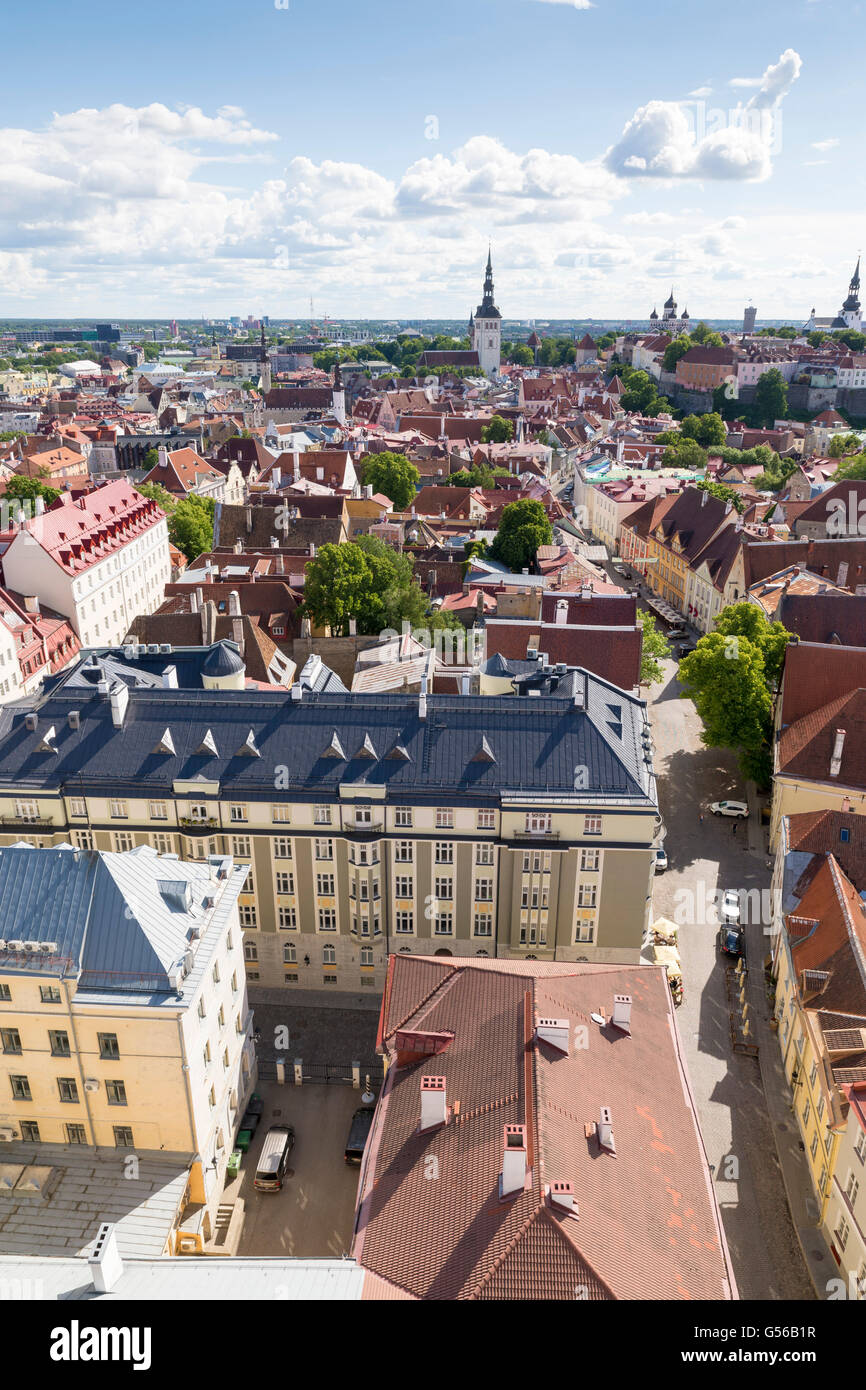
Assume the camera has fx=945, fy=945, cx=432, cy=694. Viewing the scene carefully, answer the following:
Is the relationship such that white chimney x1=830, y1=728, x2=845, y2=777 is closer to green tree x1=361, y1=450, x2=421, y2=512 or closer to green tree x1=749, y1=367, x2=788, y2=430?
green tree x1=361, y1=450, x2=421, y2=512

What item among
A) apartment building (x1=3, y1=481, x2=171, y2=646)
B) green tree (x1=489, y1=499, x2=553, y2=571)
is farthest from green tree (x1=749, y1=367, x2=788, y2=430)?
apartment building (x1=3, y1=481, x2=171, y2=646)

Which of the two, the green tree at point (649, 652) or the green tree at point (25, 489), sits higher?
the green tree at point (25, 489)

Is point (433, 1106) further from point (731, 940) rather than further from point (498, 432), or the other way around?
point (498, 432)

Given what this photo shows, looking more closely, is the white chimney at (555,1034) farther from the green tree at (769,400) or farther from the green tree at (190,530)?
the green tree at (769,400)

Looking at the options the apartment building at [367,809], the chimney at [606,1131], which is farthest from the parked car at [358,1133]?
the chimney at [606,1131]

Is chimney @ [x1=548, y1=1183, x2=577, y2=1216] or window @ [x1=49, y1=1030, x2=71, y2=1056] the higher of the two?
chimney @ [x1=548, y1=1183, x2=577, y2=1216]

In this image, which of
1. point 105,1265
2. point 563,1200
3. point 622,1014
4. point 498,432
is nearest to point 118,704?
point 622,1014
